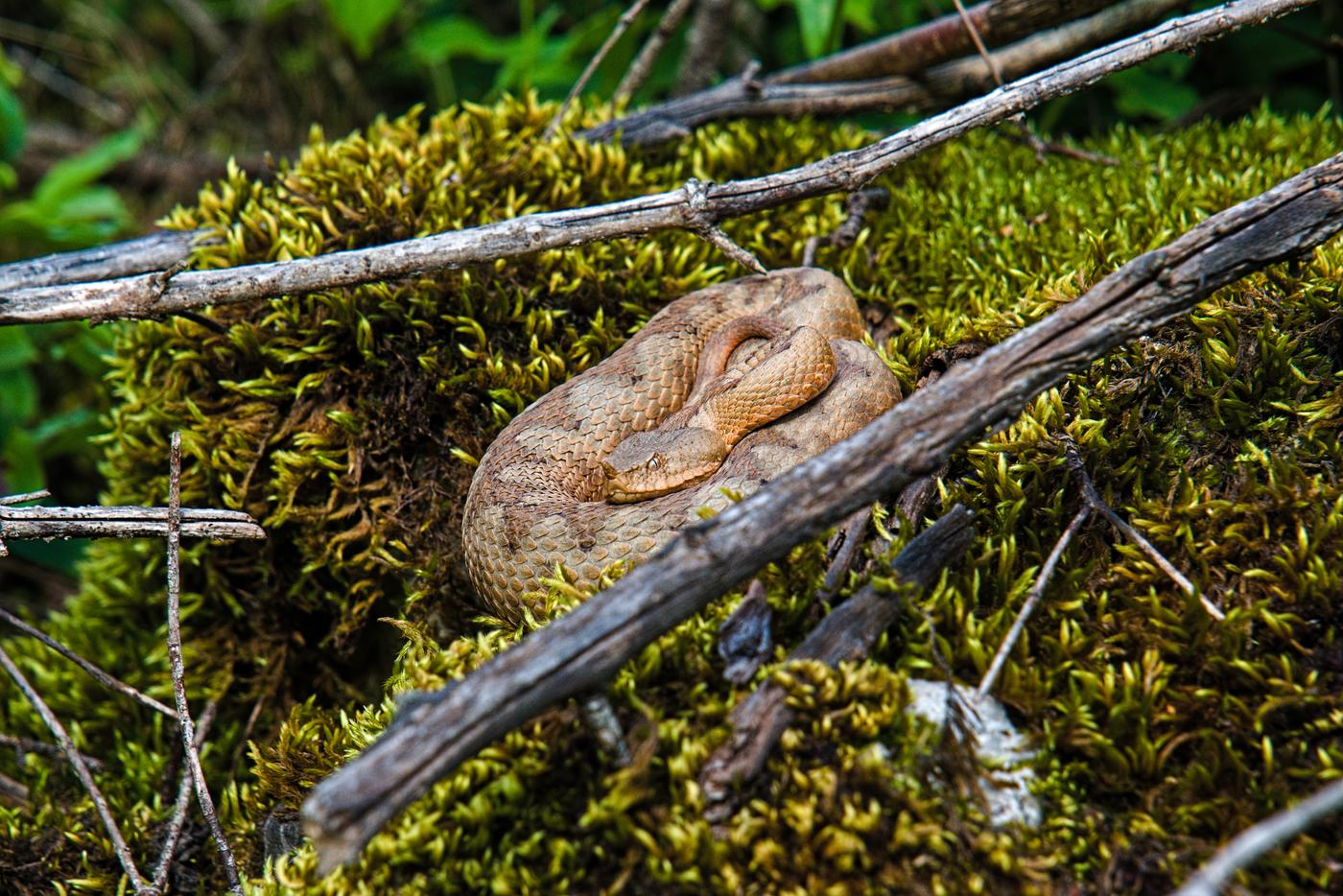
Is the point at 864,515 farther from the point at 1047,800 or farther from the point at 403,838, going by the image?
the point at 403,838

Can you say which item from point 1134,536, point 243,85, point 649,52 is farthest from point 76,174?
point 1134,536

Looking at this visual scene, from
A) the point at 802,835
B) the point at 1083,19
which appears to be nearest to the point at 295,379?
the point at 802,835

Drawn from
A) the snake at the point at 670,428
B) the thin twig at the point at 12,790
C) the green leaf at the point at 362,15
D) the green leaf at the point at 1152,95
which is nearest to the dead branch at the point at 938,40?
the green leaf at the point at 1152,95

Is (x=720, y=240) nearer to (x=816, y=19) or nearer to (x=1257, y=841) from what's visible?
(x=816, y=19)

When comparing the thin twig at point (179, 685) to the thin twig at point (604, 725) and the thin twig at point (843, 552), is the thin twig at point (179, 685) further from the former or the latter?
the thin twig at point (843, 552)

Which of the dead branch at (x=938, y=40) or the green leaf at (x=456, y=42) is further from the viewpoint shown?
the green leaf at (x=456, y=42)
